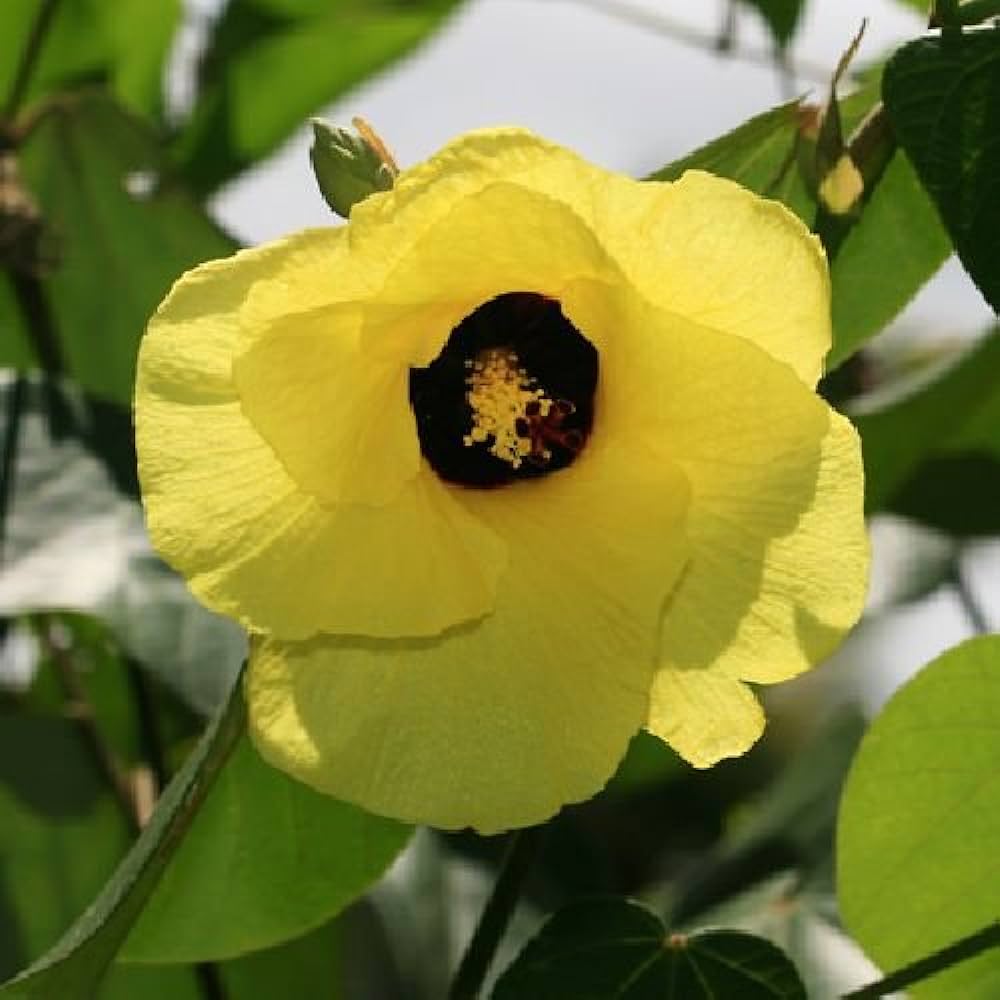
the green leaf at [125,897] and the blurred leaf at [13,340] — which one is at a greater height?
the green leaf at [125,897]

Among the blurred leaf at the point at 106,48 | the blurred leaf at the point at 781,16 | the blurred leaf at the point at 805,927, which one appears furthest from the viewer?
the blurred leaf at the point at 106,48

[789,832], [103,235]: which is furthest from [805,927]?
[103,235]

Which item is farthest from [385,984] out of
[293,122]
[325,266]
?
[325,266]

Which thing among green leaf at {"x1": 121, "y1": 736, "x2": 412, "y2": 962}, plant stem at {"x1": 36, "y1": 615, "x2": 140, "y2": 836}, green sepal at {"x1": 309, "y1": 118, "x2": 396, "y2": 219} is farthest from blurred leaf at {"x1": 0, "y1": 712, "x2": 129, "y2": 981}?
green sepal at {"x1": 309, "y1": 118, "x2": 396, "y2": 219}

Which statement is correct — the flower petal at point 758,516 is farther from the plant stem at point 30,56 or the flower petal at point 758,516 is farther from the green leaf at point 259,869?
the plant stem at point 30,56

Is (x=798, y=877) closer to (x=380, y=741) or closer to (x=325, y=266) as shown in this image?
(x=380, y=741)

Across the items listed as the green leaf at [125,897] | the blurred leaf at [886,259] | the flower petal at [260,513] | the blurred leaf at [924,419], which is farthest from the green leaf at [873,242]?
the blurred leaf at [924,419]
